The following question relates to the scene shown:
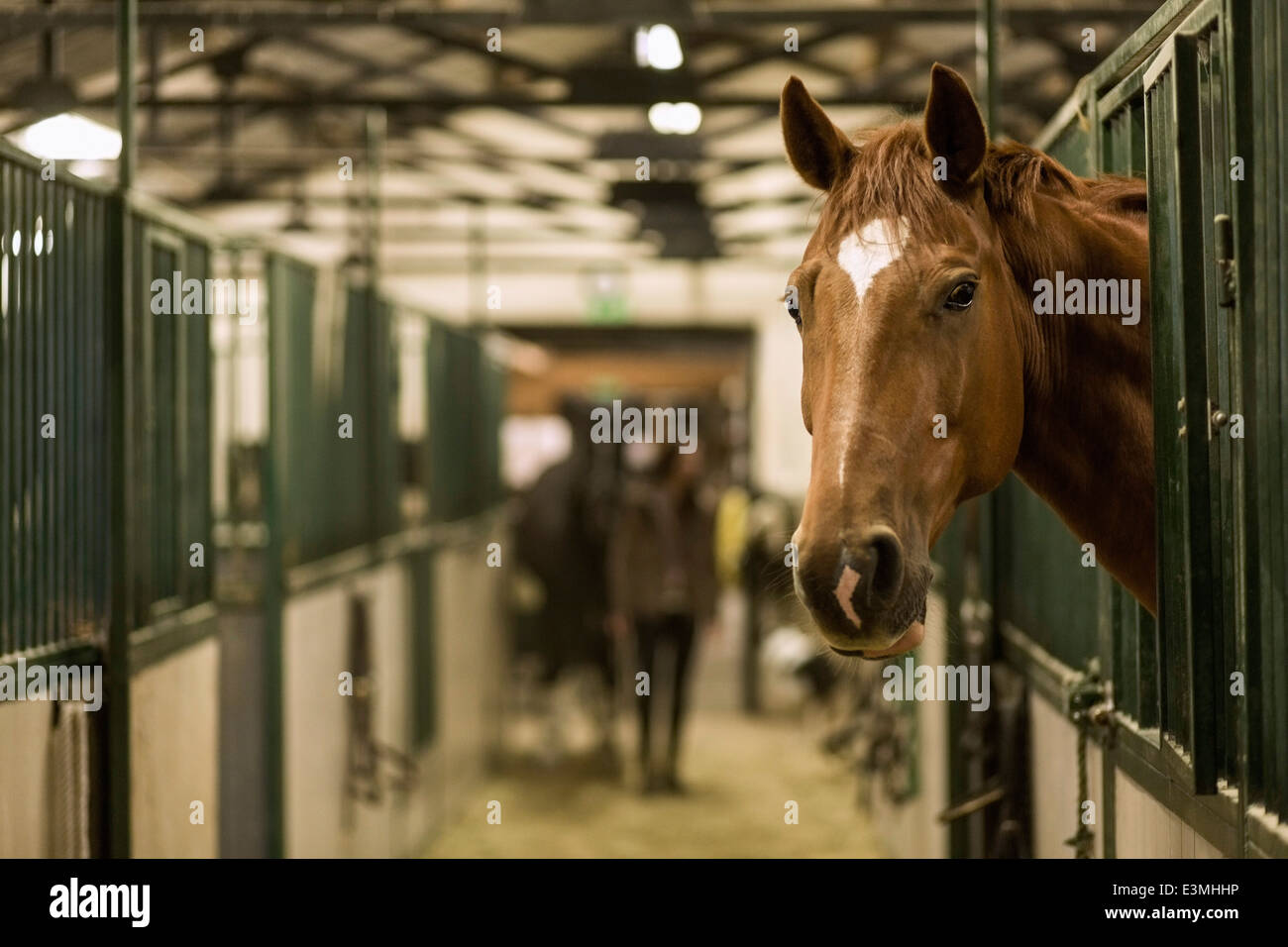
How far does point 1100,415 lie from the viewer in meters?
1.68

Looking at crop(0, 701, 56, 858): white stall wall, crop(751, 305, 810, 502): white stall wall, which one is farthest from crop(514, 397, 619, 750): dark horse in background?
crop(0, 701, 56, 858): white stall wall

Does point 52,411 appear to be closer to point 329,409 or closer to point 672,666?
point 329,409

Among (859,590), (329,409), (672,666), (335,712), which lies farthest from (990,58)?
(672,666)

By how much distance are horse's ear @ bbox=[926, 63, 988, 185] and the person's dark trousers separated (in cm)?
477

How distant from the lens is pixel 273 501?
3.60 m

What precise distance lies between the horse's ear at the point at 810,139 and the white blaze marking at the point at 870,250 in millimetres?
150

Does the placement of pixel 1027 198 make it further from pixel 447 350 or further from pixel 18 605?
pixel 447 350

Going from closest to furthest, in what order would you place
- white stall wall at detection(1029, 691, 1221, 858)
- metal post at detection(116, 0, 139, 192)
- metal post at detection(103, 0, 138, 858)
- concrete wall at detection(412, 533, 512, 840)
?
white stall wall at detection(1029, 691, 1221, 858) → metal post at detection(103, 0, 138, 858) → metal post at detection(116, 0, 139, 192) → concrete wall at detection(412, 533, 512, 840)

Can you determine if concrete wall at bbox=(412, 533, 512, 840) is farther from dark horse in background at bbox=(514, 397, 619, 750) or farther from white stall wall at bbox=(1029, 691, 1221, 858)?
white stall wall at bbox=(1029, 691, 1221, 858)

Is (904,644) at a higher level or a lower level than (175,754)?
higher

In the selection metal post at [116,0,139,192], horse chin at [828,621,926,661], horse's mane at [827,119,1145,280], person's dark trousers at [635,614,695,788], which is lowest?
person's dark trousers at [635,614,695,788]

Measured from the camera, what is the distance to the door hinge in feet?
4.54

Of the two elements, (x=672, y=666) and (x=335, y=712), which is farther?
(x=672, y=666)

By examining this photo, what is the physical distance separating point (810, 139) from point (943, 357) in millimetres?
375
